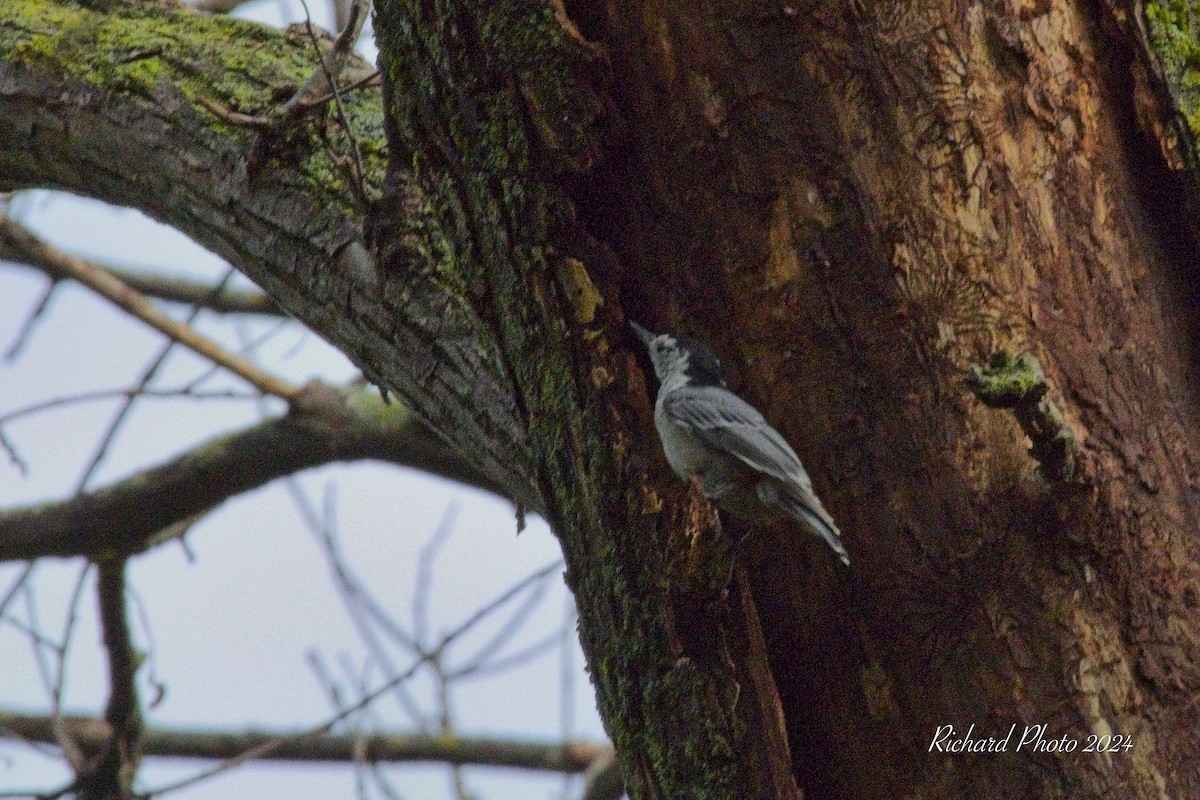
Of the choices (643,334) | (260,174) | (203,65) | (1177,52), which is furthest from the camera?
(203,65)

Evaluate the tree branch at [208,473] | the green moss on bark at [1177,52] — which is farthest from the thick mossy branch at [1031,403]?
the tree branch at [208,473]

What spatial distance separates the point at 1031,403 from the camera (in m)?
1.59

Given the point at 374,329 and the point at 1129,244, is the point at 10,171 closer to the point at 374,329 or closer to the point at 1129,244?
the point at 374,329

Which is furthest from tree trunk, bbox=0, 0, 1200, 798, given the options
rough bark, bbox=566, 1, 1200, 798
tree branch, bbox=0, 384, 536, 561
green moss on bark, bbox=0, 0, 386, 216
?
tree branch, bbox=0, 384, 536, 561

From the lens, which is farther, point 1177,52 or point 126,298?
point 126,298

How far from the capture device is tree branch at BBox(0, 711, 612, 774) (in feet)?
13.0

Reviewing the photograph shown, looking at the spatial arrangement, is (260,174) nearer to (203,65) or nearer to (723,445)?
(203,65)

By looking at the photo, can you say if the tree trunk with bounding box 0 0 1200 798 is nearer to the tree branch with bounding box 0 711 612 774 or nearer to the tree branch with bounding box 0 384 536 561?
the tree branch with bounding box 0 384 536 561

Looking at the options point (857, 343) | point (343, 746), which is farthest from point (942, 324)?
point (343, 746)

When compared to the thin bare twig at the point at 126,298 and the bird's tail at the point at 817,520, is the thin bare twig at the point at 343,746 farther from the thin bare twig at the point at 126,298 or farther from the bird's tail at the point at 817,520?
the bird's tail at the point at 817,520

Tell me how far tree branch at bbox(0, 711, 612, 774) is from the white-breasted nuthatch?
2.19 m

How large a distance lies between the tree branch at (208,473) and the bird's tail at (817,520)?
1908 mm

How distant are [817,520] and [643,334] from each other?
39 cm

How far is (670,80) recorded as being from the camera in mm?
1931
